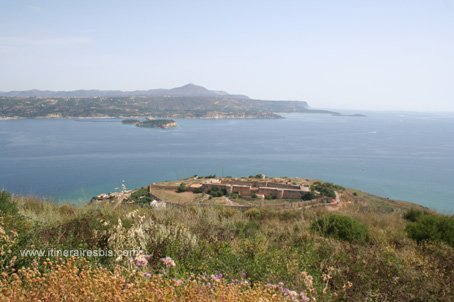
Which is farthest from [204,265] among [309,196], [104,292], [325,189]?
[325,189]

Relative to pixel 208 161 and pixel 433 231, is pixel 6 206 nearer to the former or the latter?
pixel 433 231

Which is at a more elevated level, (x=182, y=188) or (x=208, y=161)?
(x=182, y=188)

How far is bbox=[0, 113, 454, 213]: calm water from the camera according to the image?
4744 cm

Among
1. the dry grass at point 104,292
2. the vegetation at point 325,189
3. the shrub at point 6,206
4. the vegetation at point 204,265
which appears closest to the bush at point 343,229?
the vegetation at point 204,265

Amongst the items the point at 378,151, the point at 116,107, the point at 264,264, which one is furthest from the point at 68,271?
the point at 116,107

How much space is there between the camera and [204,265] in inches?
139

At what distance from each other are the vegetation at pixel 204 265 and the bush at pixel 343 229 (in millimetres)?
33

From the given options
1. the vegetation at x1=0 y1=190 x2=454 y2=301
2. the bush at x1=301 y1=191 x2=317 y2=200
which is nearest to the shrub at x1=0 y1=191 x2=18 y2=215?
the vegetation at x1=0 y1=190 x2=454 y2=301

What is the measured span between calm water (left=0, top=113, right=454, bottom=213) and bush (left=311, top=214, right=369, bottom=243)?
34.6m

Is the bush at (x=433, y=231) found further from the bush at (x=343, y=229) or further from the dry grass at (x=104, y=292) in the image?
the dry grass at (x=104, y=292)

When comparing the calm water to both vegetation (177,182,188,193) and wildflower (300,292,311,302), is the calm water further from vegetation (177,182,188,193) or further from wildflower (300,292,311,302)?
wildflower (300,292,311,302)

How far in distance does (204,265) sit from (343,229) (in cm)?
310

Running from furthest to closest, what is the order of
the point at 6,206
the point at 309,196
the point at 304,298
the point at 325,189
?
the point at 325,189 < the point at 309,196 < the point at 6,206 < the point at 304,298

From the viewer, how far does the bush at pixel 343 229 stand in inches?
220
